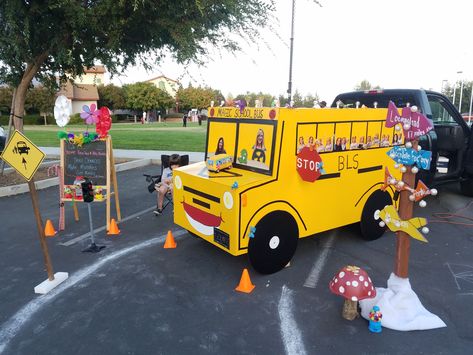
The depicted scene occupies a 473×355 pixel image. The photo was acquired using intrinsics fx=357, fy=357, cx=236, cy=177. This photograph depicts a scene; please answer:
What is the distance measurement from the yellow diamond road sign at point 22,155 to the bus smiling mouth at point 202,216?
1875mm

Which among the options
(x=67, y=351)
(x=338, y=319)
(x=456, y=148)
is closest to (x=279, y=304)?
(x=338, y=319)

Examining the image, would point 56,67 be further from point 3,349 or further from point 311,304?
point 311,304

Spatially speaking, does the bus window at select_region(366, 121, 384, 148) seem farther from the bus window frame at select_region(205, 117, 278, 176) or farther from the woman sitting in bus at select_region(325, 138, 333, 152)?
the bus window frame at select_region(205, 117, 278, 176)

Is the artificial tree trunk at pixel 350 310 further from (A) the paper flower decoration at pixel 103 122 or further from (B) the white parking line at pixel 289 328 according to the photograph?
(A) the paper flower decoration at pixel 103 122

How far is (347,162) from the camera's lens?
4906 mm

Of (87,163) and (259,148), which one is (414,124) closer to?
(259,148)

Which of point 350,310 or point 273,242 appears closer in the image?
point 350,310

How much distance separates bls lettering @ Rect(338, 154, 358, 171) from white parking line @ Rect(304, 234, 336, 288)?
128cm

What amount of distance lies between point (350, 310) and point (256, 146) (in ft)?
7.04

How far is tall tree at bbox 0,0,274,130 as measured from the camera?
7160mm

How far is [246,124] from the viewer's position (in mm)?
4664

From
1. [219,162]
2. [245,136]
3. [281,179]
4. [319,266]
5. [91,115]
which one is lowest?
[319,266]

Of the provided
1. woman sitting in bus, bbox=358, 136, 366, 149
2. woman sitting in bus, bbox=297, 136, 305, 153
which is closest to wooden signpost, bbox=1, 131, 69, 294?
woman sitting in bus, bbox=297, 136, 305, 153

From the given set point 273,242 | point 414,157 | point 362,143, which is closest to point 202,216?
point 273,242
